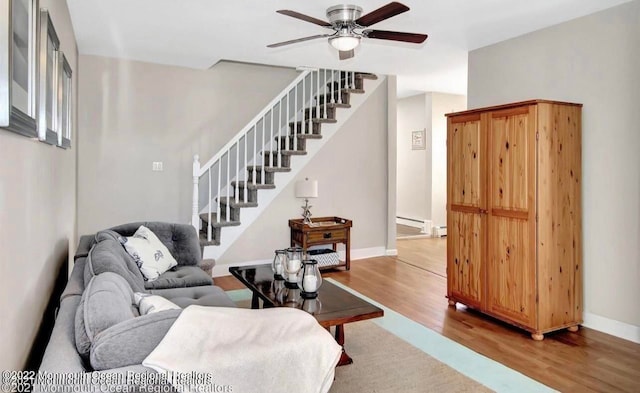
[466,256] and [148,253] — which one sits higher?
[148,253]

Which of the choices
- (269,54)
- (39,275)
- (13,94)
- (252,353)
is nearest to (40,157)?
(39,275)

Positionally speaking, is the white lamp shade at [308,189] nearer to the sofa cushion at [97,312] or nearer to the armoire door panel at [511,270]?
the armoire door panel at [511,270]

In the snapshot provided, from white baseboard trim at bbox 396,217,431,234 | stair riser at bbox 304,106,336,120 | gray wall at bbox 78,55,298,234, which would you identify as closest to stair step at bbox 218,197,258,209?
gray wall at bbox 78,55,298,234

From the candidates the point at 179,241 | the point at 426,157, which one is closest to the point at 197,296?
the point at 179,241

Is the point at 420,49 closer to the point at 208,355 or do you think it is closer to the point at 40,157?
the point at 40,157

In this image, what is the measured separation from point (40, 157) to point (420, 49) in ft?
12.5

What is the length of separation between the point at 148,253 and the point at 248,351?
2.28 m

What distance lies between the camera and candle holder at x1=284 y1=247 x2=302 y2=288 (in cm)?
289

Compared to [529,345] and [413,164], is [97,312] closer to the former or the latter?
[529,345]

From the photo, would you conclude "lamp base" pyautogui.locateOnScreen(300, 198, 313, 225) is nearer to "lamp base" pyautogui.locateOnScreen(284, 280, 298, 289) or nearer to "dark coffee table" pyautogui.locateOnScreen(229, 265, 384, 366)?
"dark coffee table" pyautogui.locateOnScreen(229, 265, 384, 366)

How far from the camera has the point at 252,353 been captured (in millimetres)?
1361

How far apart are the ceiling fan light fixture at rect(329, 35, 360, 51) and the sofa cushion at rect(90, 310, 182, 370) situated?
2.49 meters

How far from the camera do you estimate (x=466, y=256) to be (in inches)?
153

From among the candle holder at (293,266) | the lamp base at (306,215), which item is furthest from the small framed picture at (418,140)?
the candle holder at (293,266)
